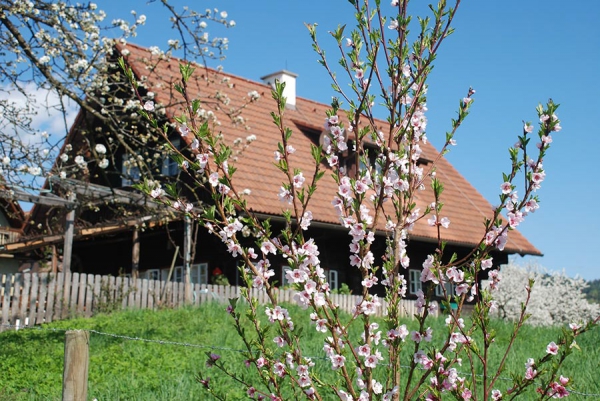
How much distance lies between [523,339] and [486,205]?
1398cm

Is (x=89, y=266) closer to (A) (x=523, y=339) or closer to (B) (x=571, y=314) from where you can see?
(A) (x=523, y=339)

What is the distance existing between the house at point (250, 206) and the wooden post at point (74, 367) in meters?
10.8

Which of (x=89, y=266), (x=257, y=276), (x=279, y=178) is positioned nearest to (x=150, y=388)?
(x=257, y=276)

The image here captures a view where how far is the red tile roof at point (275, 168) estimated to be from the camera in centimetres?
Result: 1709

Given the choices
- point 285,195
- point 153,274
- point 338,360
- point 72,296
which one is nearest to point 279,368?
point 338,360

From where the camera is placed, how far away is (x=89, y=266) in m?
22.7

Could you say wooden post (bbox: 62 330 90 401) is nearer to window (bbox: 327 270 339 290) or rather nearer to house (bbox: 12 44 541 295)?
house (bbox: 12 44 541 295)

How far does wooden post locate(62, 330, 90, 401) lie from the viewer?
430 cm

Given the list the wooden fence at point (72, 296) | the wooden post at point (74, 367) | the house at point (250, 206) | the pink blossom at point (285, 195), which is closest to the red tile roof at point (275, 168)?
the house at point (250, 206)

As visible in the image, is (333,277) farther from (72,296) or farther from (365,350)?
(365,350)

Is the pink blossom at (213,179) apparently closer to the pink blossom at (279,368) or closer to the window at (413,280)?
the pink blossom at (279,368)

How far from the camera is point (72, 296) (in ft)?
45.5

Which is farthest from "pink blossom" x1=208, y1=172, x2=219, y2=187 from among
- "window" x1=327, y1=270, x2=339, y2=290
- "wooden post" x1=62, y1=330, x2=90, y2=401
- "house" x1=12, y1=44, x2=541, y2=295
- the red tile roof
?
"window" x1=327, y1=270, x2=339, y2=290

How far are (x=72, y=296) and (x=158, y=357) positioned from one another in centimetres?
576
